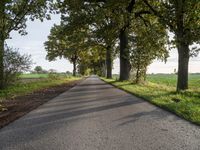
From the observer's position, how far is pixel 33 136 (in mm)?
8586

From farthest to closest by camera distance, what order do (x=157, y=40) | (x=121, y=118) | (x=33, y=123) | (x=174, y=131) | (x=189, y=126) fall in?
1. (x=157, y=40)
2. (x=121, y=118)
3. (x=33, y=123)
4. (x=189, y=126)
5. (x=174, y=131)

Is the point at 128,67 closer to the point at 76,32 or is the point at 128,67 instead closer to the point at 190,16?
the point at 76,32

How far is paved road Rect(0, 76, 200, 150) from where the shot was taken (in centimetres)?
750

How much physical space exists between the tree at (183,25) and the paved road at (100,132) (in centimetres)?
1037

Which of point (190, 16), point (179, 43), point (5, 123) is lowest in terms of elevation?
point (5, 123)

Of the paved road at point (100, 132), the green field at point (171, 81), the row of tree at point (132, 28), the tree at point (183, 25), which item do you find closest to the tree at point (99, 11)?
the row of tree at point (132, 28)

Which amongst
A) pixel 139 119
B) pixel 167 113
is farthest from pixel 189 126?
pixel 167 113

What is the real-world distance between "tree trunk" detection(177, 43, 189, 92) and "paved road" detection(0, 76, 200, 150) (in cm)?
1147

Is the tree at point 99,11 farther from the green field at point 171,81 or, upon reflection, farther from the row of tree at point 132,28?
the green field at point 171,81

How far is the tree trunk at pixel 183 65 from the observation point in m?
23.5

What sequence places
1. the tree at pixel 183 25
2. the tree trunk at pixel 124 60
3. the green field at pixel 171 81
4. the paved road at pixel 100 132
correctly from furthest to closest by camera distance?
the tree trunk at pixel 124 60
the green field at pixel 171 81
the tree at pixel 183 25
the paved road at pixel 100 132

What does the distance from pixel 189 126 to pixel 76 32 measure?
32.2m

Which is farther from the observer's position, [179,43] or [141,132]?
[179,43]

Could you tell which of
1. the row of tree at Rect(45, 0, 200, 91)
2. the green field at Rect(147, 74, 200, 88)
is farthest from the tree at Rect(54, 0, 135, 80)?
the green field at Rect(147, 74, 200, 88)
